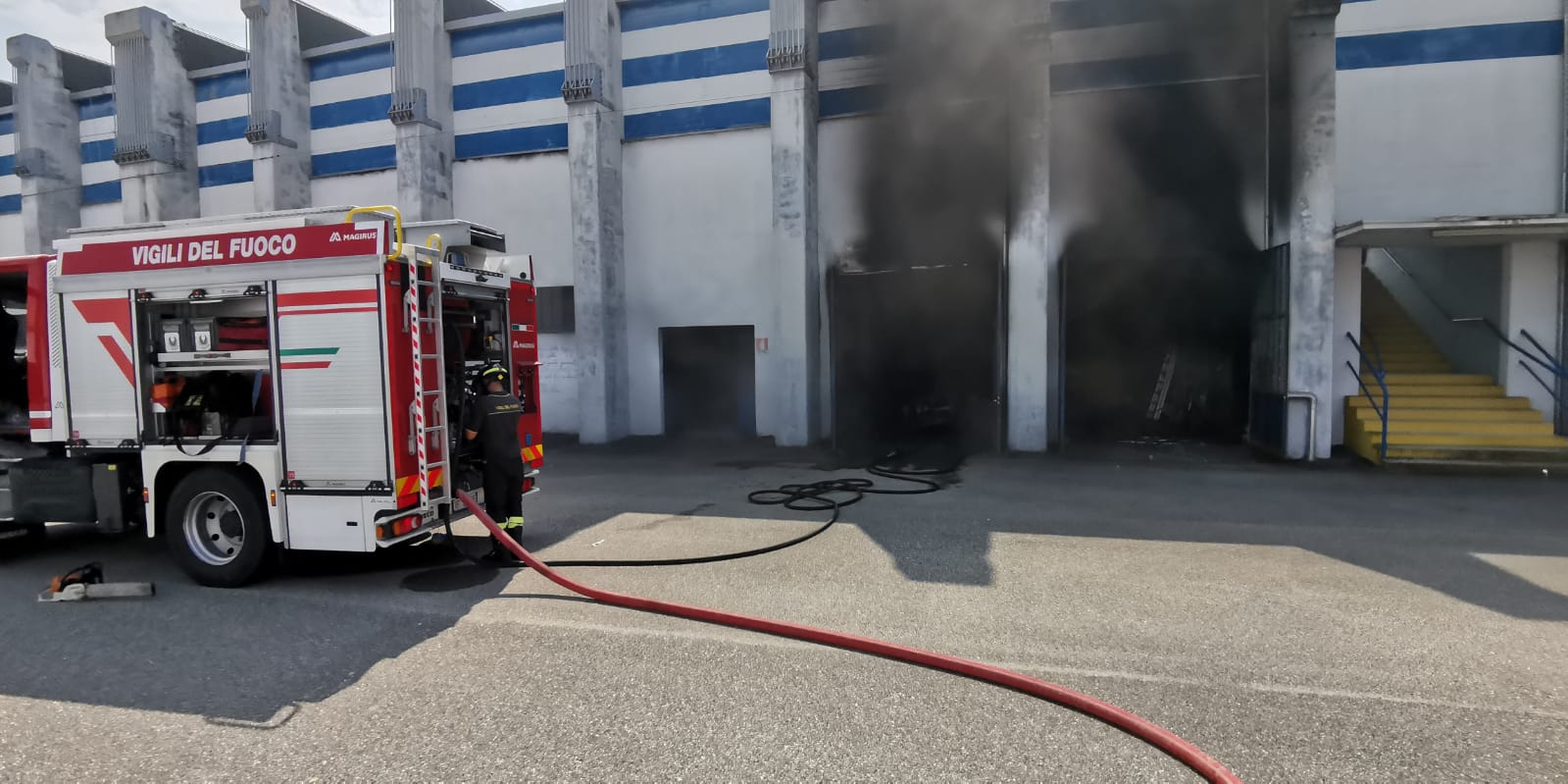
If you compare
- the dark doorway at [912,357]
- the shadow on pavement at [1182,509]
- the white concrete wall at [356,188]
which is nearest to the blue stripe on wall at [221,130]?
the white concrete wall at [356,188]

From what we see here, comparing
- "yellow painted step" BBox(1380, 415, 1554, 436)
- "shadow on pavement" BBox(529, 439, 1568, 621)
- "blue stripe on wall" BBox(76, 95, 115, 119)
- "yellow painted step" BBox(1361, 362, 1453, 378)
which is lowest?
"shadow on pavement" BBox(529, 439, 1568, 621)

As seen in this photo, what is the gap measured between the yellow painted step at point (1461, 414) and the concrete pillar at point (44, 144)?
28549 mm

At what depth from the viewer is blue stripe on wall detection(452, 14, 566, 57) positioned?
15.2m

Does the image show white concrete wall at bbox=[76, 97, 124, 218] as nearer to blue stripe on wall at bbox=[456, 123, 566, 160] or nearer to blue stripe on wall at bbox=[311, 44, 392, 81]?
blue stripe on wall at bbox=[311, 44, 392, 81]

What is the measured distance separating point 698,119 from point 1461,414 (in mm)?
12995

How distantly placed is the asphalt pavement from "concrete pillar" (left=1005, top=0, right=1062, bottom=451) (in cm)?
493

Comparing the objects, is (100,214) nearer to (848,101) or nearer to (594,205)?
(594,205)

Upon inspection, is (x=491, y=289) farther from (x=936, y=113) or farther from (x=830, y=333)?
(x=936, y=113)

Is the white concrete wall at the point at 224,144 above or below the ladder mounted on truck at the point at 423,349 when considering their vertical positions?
above

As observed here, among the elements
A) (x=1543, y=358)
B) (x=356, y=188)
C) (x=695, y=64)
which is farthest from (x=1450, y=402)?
(x=356, y=188)

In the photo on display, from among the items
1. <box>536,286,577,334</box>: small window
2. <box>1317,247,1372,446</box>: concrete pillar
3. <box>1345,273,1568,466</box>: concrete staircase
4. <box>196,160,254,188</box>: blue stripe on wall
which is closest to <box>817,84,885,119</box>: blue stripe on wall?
<box>536,286,577,334</box>: small window

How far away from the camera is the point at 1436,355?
12.7 metres

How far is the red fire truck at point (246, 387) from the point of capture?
5.41 meters

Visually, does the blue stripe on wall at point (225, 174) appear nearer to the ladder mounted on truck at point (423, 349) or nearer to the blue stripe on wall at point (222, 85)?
the blue stripe on wall at point (222, 85)
